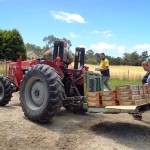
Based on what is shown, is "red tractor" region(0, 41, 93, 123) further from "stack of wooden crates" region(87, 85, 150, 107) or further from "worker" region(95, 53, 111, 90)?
"worker" region(95, 53, 111, 90)

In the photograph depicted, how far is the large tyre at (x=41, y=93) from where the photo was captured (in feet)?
25.7

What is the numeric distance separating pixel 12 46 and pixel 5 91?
149 feet

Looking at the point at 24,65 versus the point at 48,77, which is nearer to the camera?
the point at 48,77

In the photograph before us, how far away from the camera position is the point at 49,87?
311 inches

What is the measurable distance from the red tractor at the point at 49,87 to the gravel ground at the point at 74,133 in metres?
0.35

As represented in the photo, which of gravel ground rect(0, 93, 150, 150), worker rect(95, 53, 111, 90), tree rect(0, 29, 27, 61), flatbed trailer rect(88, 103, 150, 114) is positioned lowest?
gravel ground rect(0, 93, 150, 150)

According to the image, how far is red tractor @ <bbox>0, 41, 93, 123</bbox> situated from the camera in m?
7.88

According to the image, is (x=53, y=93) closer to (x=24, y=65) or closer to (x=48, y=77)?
(x=48, y=77)

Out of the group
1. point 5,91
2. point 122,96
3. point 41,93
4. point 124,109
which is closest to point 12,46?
point 5,91

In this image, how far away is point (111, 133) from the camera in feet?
25.0

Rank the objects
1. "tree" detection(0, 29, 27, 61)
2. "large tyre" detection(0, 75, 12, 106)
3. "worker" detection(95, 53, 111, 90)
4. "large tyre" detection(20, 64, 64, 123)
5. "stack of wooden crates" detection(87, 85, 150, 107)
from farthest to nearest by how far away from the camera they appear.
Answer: "tree" detection(0, 29, 27, 61) → "worker" detection(95, 53, 111, 90) → "large tyre" detection(0, 75, 12, 106) → "large tyre" detection(20, 64, 64, 123) → "stack of wooden crates" detection(87, 85, 150, 107)

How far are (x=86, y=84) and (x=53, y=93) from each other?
116cm

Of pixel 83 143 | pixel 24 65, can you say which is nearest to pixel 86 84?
pixel 83 143

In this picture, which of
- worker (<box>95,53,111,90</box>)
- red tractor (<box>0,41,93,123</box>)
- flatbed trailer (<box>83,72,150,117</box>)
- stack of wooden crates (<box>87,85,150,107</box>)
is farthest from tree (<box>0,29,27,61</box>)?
stack of wooden crates (<box>87,85,150,107</box>)
